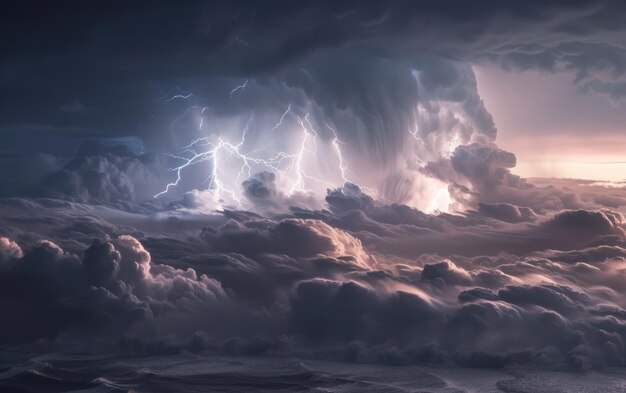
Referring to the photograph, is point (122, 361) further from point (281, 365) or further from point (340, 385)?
point (340, 385)

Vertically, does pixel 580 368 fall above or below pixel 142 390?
above

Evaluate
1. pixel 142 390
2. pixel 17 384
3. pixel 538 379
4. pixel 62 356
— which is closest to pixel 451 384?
pixel 538 379

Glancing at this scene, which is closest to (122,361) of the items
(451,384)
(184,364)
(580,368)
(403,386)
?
(184,364)

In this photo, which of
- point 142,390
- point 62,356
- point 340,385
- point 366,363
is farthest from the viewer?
point 62,356

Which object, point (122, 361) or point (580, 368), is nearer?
point (580, 368)

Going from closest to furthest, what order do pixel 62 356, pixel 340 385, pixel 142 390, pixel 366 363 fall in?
pixel 142 390
pixel 340 385
pixel 366 363
pixel 62 356

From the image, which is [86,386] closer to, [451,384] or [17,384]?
[17,384]
